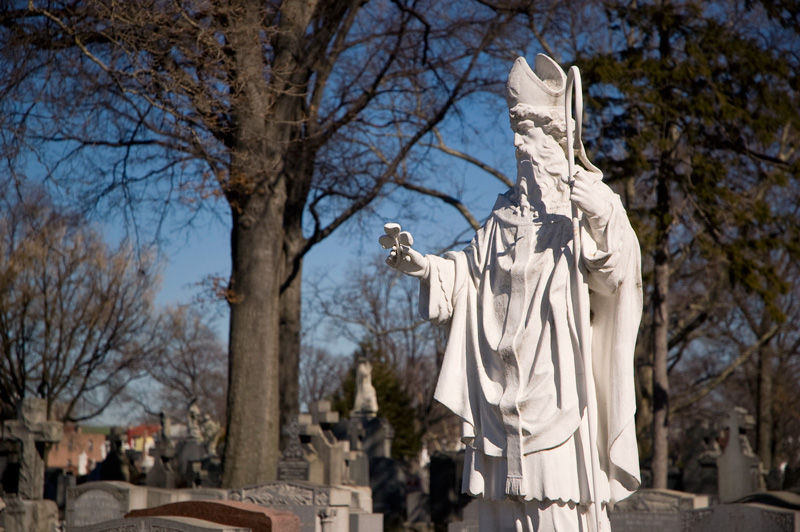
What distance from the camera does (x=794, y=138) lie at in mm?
21031

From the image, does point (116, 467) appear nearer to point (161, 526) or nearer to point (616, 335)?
point (161, 526)

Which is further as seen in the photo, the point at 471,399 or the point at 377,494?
the point at 377,494

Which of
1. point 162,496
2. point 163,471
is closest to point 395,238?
point 162,496

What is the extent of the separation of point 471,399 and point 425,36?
12.7m

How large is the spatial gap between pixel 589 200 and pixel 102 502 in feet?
30.7

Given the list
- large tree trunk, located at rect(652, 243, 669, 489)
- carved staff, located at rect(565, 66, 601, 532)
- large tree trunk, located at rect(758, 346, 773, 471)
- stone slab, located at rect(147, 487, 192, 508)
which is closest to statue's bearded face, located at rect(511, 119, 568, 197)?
carved staff, located at rect(565, 66, 601, 532)

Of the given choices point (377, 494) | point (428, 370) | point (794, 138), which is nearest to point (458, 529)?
point (377, 494)

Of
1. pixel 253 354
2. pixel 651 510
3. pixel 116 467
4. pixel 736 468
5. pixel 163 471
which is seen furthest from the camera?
pixel 116 467

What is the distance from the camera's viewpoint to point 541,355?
16.2 ft

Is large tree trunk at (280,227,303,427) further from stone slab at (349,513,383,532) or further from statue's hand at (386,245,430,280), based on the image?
statue's hand at (386,245,430,280)

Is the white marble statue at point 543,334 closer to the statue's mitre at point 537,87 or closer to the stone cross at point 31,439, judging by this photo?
the statue's mitre at point 537,87

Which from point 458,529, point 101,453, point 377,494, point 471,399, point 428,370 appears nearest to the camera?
point 471,399

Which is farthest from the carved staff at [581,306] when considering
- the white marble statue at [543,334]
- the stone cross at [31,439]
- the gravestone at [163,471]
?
the gravestone at [163,471]

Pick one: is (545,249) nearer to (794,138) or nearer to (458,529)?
(458,529)
